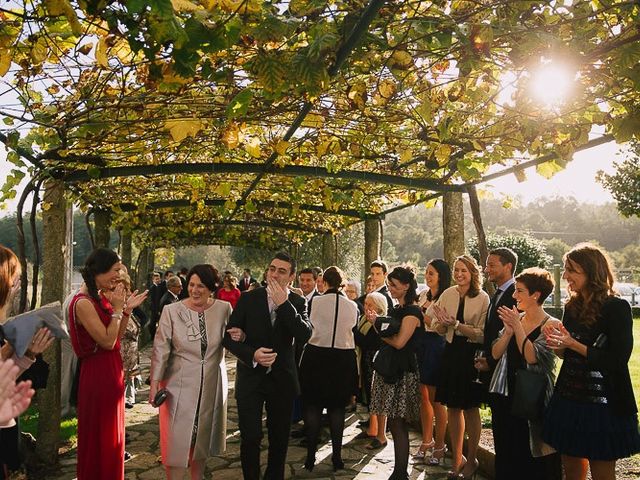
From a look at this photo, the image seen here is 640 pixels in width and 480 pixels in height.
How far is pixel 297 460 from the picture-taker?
569 centimetres

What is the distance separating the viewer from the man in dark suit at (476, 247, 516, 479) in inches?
166

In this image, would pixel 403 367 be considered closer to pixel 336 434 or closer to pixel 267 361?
pixel 336 434

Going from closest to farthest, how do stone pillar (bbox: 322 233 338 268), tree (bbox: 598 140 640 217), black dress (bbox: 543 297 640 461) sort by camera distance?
black dress (bbox: 543 297 640 461)
stone pillar (bbox: 322 233 338 268)
tree (bbox: 598 140 640 217)

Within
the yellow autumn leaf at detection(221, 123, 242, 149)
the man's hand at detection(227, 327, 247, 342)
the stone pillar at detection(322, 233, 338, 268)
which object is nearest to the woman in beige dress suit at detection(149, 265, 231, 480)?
the man's hand at detection(227, 327, 247, 342)

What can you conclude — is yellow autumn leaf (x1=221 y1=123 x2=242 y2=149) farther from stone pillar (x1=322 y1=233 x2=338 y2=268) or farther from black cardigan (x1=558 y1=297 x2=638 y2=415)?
stone pillar (x1=322 y1=233 x2=338 y2=268)

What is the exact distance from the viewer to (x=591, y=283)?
12.0 feet

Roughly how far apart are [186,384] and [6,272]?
1.62 metres

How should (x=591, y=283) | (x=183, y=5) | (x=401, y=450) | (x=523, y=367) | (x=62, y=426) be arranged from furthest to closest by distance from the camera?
1. (x=62, y=426)
2. (x=401, y=450)
3. (x=523, y=367)
4. (x=591, y=283)
5. (x=183, y=5)

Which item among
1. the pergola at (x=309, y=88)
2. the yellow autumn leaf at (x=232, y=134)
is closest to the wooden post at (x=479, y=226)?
the pergola at (x=309, y=88)

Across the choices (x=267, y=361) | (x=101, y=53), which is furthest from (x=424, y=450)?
(x=101, y=53)

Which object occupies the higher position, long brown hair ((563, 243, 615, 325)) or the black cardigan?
long brown hair ((563, 243, 615, 325))

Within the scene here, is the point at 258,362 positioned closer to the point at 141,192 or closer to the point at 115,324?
the point at 115,324

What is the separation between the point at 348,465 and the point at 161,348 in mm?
2280

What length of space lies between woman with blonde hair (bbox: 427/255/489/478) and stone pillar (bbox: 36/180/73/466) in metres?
3.43
